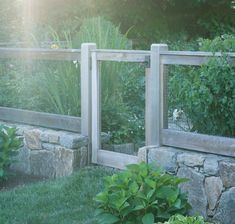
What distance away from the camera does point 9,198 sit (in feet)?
20.5

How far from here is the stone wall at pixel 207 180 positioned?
5367 millimetres

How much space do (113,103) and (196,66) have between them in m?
1.74

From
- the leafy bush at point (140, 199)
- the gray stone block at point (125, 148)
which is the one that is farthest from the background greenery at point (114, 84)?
the leafy bush at point (140, 199)

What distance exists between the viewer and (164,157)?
234 inches

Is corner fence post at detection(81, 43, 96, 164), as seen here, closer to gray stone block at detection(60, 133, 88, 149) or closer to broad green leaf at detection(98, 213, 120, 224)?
gray stone block at detection(60, 133, 88, 149)

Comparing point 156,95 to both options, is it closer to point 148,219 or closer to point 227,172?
point 227,172

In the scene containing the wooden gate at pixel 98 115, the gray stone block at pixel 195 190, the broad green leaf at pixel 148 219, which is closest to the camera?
the broad green leaf at pixel 148 219

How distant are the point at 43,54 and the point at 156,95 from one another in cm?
203

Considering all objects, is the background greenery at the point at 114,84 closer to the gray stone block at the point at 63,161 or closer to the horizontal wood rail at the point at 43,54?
the horizontal wood rail at the point at 43,54

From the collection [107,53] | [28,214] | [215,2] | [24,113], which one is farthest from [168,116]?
[215,2]

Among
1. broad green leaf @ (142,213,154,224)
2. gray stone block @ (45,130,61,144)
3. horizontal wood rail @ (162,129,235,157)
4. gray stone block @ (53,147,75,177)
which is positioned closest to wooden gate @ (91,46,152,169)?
gray stone block @ (53,147,75,177)

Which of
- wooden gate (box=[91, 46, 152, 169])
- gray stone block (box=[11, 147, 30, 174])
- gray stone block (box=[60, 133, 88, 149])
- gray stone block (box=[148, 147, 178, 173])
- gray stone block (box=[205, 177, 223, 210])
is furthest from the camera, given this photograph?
gray stone block (box=[11, 147, 30, 174])

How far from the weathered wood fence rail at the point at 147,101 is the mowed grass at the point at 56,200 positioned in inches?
18.4

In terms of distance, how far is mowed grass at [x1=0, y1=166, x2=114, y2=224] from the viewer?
18.4 feet
